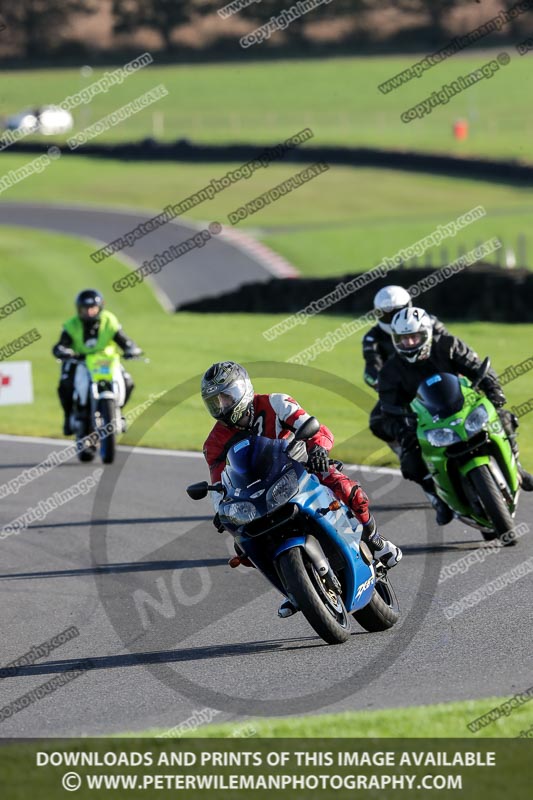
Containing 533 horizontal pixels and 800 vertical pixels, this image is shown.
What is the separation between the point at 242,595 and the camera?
932 centimetres

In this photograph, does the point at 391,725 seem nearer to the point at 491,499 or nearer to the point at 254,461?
the point at 254,461

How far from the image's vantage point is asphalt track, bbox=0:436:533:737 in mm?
6871

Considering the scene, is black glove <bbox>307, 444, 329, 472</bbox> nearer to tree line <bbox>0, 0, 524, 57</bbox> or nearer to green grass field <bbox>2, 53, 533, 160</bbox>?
green grass field <bbox>2, 53, 533, 160</bbox>

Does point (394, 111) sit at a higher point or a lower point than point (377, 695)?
lower

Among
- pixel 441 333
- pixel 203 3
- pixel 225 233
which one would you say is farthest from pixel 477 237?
pixel 203 3

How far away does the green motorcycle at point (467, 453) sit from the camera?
9.59 meters

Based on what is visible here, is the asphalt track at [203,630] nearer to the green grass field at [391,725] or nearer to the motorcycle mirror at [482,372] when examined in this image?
the green grass field at [391,725]

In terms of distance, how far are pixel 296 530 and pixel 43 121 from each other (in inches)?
2494

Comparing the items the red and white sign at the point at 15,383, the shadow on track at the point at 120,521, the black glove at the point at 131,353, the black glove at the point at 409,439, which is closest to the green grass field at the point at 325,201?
the red and white sign at the point at 15,383

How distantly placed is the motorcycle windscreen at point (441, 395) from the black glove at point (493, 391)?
410mm

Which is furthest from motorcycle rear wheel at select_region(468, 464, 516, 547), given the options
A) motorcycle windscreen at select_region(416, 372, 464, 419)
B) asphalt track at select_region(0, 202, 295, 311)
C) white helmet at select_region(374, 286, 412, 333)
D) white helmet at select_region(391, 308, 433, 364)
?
asphalt track at select_region(0, 202, 295, 311)

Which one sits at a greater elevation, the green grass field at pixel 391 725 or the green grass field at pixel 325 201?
the green grass field at pixel 391 725

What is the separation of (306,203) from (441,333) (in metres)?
42.7
